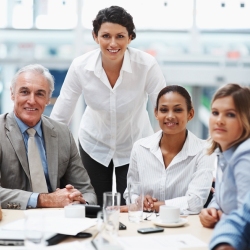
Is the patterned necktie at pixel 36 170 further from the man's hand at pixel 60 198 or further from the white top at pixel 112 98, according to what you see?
the white top at pixel 112 98

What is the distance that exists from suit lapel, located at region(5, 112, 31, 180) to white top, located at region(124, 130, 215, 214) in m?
0.57

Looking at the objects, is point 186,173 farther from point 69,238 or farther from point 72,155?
point 69,238

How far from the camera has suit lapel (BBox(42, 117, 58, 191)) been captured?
300 centimetres

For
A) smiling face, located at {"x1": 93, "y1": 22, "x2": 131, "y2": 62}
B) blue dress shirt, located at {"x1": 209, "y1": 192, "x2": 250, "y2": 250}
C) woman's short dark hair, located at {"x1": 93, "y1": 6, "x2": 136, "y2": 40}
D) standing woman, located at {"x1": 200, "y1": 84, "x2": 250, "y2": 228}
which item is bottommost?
blue dress shirt, located at {"x1": 209, "y1": 192, "x2": 250, "y2": 250}

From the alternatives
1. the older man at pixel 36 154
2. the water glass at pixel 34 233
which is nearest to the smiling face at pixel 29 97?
the older man at pixel 36 154

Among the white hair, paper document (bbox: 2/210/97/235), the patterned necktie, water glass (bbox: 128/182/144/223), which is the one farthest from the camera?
the white hair

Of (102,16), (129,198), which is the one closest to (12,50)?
(102,16)

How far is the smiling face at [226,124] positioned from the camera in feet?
7.37

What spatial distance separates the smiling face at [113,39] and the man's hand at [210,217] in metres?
1.35

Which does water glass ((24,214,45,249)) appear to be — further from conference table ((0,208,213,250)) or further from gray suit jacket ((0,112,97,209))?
gray suit jacket ((0,112,97,209))

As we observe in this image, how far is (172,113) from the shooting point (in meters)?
3.00

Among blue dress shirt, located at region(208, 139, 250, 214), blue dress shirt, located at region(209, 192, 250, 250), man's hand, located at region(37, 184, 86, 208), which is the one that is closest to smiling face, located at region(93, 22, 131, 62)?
man's hand, located at region(37, 184, 86, 208)

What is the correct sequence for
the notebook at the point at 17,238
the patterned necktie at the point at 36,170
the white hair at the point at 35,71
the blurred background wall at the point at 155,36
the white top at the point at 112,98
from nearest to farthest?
the notebook at the point at 17,238
the patterned necktie at the point at 36,170
the white hair at the point at 35,71
the white top at the point at 112,98
the blurred background wall at the point at 155,36

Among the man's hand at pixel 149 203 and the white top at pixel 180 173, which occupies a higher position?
the white top at pixel 180 173
